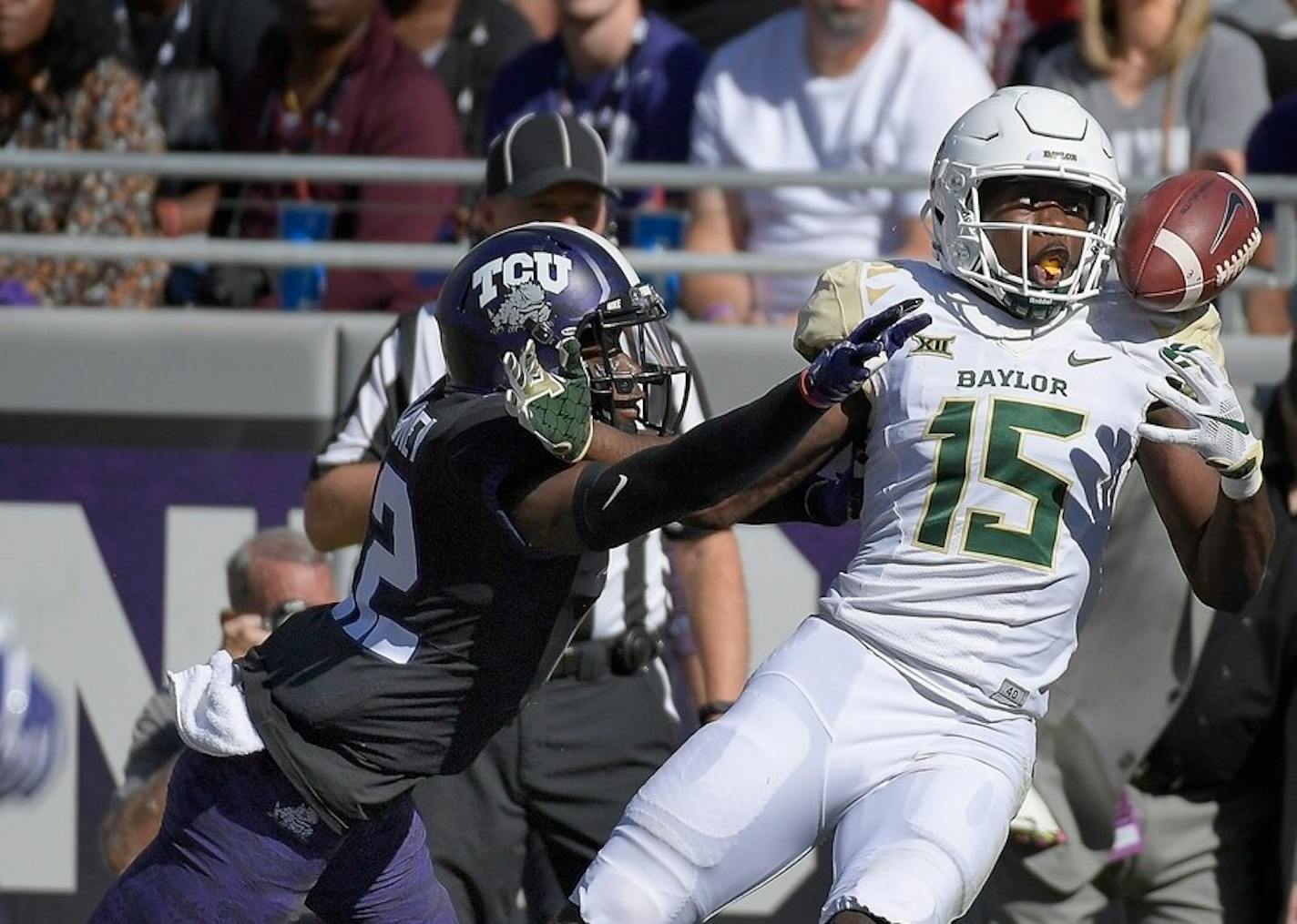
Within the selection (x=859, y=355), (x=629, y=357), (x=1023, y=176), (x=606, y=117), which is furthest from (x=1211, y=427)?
(x=606, y=117)

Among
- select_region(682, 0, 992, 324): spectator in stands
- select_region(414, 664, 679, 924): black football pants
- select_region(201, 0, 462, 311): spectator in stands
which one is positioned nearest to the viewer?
select_region(414, 664, 679, 924): black football pants

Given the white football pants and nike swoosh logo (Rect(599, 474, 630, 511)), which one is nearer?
nike swoosh logo (Rect(599, 474, 630, 511))

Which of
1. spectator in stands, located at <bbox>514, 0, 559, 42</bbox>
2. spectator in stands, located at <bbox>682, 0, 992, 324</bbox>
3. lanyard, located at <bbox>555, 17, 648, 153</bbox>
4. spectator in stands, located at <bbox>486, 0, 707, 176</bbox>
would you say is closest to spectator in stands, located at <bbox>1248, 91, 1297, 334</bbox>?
Answer: spectator in stands, located at <bbox>682, 0, 992, 324</bbox>

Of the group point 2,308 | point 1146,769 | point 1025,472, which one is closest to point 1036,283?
point 1025,472

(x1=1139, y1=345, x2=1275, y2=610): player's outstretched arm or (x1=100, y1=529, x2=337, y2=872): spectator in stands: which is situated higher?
(x1=1139, y1=345, x2=1275, y2=610): player's outstretched arm

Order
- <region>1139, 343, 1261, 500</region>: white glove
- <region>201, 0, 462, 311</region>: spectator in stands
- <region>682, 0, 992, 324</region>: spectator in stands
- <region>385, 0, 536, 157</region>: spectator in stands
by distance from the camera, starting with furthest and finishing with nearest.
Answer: <region>385, 0, 536, 157</region>: spectator in stands
<region>201, 0, 462, 311</region>: spectator in stands
<region>682, 0, 992, 324</region>: spectator in stands
<region>1139, 343, 1261, 500</region>: white glove

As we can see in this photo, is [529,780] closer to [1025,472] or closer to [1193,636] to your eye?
[1025,472]

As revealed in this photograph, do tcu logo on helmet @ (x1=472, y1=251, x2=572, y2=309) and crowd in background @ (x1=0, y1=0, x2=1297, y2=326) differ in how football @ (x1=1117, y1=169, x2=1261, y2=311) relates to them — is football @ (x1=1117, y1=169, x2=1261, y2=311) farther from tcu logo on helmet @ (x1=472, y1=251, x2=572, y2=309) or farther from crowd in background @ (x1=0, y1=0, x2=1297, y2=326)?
crowd in background @ (x1=0, y1=0, x2=1297, y2=326)

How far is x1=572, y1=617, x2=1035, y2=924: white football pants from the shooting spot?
3686 mm

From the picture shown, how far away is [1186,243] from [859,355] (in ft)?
2.44

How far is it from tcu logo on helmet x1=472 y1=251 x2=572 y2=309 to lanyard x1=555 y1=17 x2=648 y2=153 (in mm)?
2529

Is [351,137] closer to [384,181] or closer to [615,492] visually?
[384,181]

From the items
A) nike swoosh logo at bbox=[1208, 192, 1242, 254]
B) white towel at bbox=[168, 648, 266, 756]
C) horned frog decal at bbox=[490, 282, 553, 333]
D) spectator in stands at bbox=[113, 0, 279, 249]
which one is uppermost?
nike swoosh logo at bbox=[1208, 192, 1242, 254]

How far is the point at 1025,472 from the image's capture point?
12.6 ft
